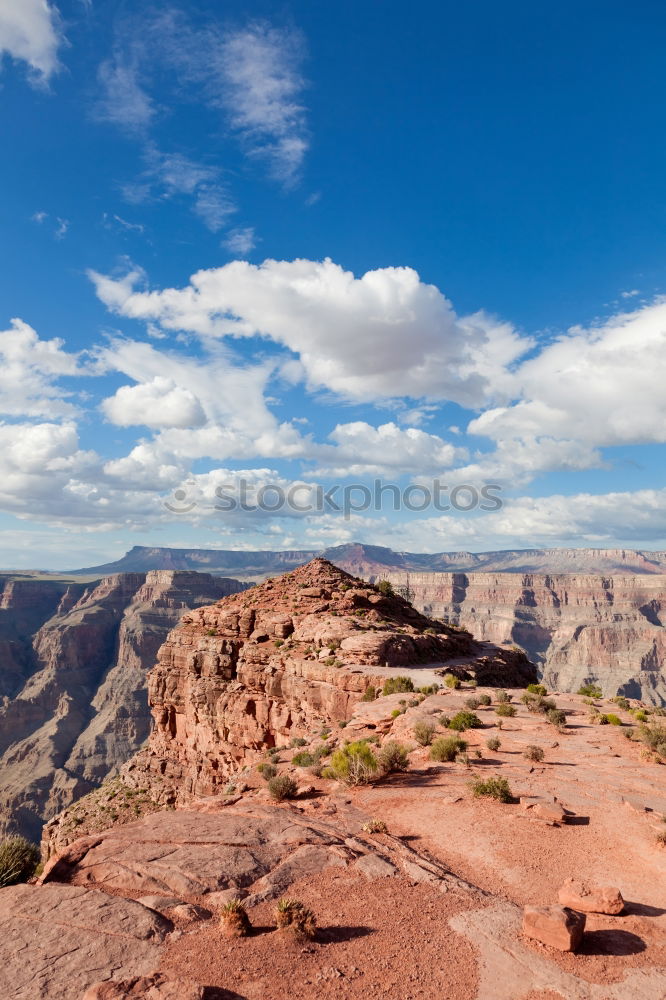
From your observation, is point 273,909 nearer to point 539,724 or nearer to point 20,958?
point 20,958

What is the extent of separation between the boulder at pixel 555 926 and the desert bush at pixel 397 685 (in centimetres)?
1999

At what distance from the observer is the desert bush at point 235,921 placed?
862 centimetres

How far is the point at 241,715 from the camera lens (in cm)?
3850

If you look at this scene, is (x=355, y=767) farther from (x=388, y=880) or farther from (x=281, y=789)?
(x=388, y=880)

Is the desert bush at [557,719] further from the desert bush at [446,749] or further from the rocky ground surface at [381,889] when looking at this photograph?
the desert bush at [446,749]

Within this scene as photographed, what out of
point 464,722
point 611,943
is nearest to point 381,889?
point 611,943

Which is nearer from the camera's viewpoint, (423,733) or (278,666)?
(423,733)

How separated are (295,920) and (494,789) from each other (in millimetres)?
8546

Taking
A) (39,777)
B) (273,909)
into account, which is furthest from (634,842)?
(39,777)

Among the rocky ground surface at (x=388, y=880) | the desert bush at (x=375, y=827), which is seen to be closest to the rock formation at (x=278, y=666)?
the rocky ground surface at (x=388, y=880)

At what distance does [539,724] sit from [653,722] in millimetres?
5043

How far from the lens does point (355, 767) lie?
58.2 feet

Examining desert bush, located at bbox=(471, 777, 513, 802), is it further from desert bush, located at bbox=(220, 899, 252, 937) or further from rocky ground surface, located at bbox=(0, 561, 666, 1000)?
desert bush, located at bbox=(220, 899, 252, 937)

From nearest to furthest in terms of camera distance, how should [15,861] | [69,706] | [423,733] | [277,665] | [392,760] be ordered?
[15,861] < [392,760] < [423,733] < [277,665] < [69,706]
